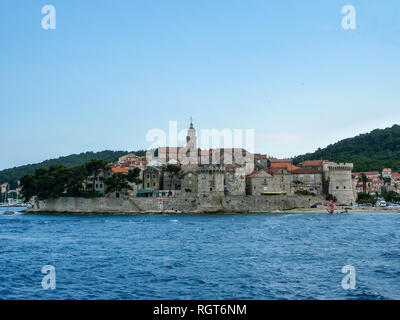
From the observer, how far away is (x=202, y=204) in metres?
64.2

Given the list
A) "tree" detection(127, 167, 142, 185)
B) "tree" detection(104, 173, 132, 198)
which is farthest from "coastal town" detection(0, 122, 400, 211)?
"tree" detection(104, 173, 132, 198)

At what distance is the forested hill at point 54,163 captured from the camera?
504 ft

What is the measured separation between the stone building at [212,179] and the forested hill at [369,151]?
186 feet

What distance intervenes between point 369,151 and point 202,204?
80.0m

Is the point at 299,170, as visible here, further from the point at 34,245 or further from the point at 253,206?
the point at 34,245

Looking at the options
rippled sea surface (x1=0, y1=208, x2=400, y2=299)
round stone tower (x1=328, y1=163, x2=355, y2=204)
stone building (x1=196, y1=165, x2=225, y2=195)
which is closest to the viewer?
rippled sea surface (x1=0, y1=208, x2=400, y2=299)

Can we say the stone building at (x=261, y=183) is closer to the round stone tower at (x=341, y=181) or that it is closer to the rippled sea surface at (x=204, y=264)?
the round stone tower at (x=341, y=181)

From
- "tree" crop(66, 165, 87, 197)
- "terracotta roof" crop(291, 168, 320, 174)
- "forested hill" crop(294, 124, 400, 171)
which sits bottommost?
"tree" crop(66, 165, 87, 197)

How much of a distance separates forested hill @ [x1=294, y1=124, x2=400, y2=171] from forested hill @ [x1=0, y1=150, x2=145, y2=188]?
61.3 m

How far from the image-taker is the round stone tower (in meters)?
67.6

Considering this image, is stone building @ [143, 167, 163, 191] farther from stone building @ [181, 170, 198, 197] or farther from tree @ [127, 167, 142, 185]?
stone building @ [181, 170, 198, 197]

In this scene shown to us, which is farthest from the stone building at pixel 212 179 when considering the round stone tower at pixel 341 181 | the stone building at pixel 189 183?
the round stone tower at pixel 341 181
